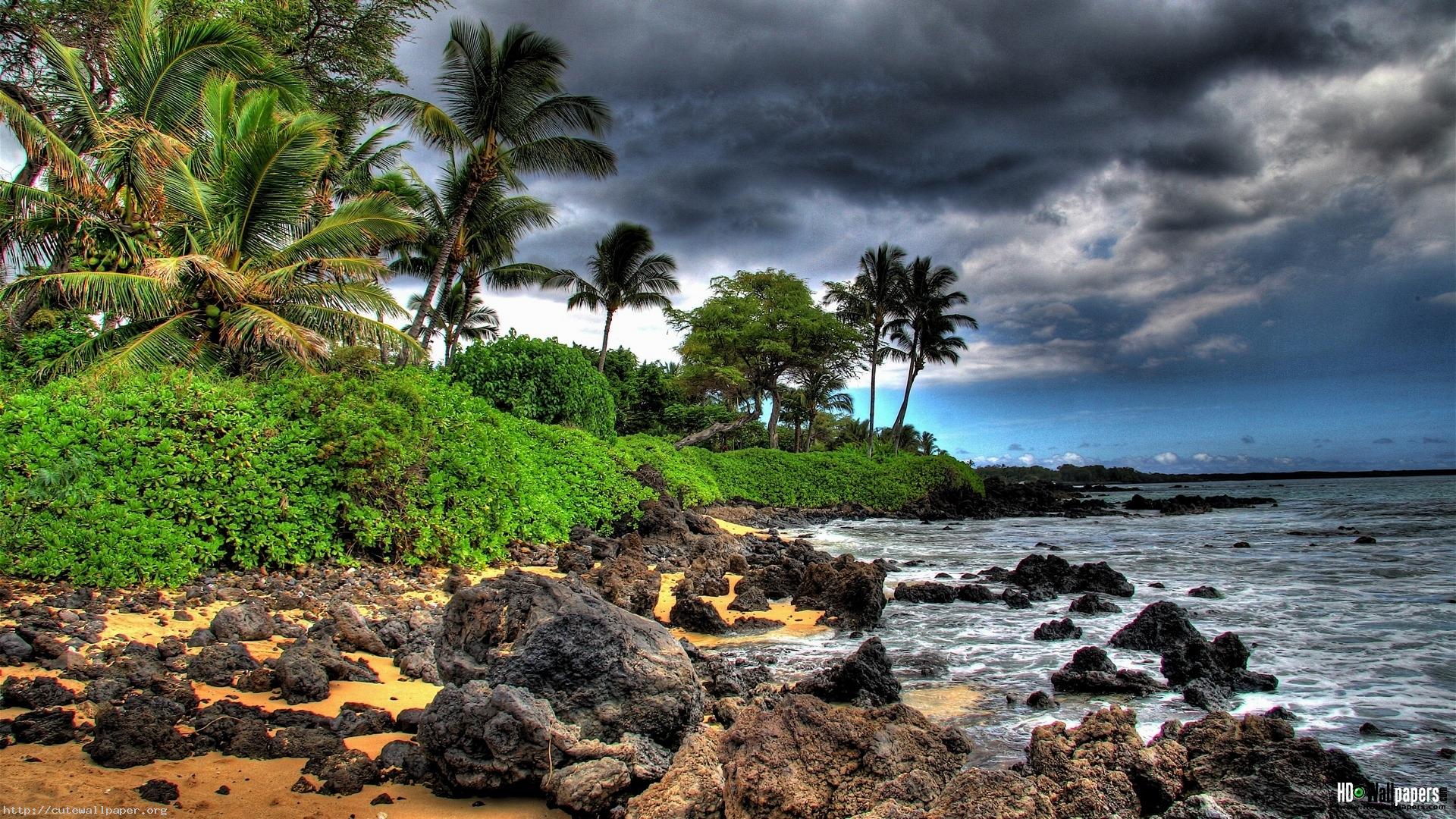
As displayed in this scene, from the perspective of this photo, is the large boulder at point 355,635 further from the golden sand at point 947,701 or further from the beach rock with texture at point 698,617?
the golden sand at point 947,701

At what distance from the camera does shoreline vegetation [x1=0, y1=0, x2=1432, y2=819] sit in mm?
3176

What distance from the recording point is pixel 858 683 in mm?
5105

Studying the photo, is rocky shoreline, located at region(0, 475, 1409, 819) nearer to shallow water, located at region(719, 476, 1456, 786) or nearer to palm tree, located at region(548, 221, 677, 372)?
shallow water, located at region(719, 476, 1456, 786)

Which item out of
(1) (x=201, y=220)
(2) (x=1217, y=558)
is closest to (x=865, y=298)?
(2) (x=1217, y=558)

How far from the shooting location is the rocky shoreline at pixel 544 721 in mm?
2990

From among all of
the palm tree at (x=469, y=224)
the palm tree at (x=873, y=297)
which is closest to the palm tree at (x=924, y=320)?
the palm tree at (x=873, y=297)

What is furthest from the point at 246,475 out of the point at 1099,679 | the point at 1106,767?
the point at 1099,679

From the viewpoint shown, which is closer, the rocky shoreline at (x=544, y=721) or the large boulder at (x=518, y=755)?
the rocky shoreline at (x=544, y=721)

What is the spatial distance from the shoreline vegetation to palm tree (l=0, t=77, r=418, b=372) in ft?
0.24

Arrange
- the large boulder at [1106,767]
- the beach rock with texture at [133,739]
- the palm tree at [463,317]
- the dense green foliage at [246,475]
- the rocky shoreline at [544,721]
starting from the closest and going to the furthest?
the large boulder at [1106,767], the rocky shoreline at [544,721], the beach rock with texture at [133,739], the dense green foliage at [246,475], the palm tree at [463,317]

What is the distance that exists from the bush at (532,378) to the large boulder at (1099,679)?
39.4 feet

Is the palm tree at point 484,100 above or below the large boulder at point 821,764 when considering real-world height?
above

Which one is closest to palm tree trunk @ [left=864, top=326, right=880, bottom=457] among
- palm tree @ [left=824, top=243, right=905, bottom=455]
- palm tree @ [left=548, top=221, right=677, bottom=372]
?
palm tree @ [left=824, top=243, right=905, bottom=455]

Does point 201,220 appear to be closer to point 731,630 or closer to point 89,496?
point 89,496
